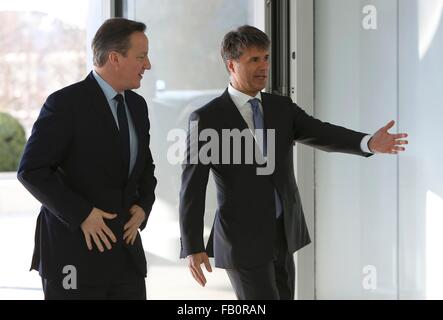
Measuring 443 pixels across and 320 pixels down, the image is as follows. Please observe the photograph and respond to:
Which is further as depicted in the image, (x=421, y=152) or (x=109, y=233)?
(x=421, y=152)

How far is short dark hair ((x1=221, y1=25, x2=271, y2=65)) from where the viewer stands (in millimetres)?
2424

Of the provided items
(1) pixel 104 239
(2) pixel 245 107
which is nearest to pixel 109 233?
(1) pixel 104 239

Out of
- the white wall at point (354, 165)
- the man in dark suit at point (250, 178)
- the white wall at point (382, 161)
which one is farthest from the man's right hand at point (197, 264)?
the white wall at point (354, 165)

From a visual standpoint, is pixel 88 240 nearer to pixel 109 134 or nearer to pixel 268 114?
pixel 109 134

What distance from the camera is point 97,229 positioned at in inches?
81.8

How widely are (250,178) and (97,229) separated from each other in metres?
0.54

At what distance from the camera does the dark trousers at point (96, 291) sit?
211 cm

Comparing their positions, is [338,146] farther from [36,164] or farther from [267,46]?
[36,164]

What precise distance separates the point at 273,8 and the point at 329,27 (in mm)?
278

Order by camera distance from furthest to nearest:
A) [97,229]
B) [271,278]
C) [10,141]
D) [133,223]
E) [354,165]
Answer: [10,141] → [354,165] → [271,278] → [133,223] → [97,229]

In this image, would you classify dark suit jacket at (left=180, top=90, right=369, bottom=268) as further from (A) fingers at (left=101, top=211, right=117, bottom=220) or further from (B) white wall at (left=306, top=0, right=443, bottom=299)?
(B) white wall at (left=306, top=0, right=443, bottom=299)

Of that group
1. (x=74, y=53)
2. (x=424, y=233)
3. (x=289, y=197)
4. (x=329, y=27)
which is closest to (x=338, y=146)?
(x=289, y=197)

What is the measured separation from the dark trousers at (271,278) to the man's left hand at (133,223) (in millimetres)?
382

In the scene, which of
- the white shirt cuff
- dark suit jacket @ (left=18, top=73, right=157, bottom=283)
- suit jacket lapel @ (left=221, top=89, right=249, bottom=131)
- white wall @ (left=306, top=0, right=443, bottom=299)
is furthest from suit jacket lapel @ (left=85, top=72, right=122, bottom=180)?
white wall @ (left=306, top=0, right=443, bottom=299)
